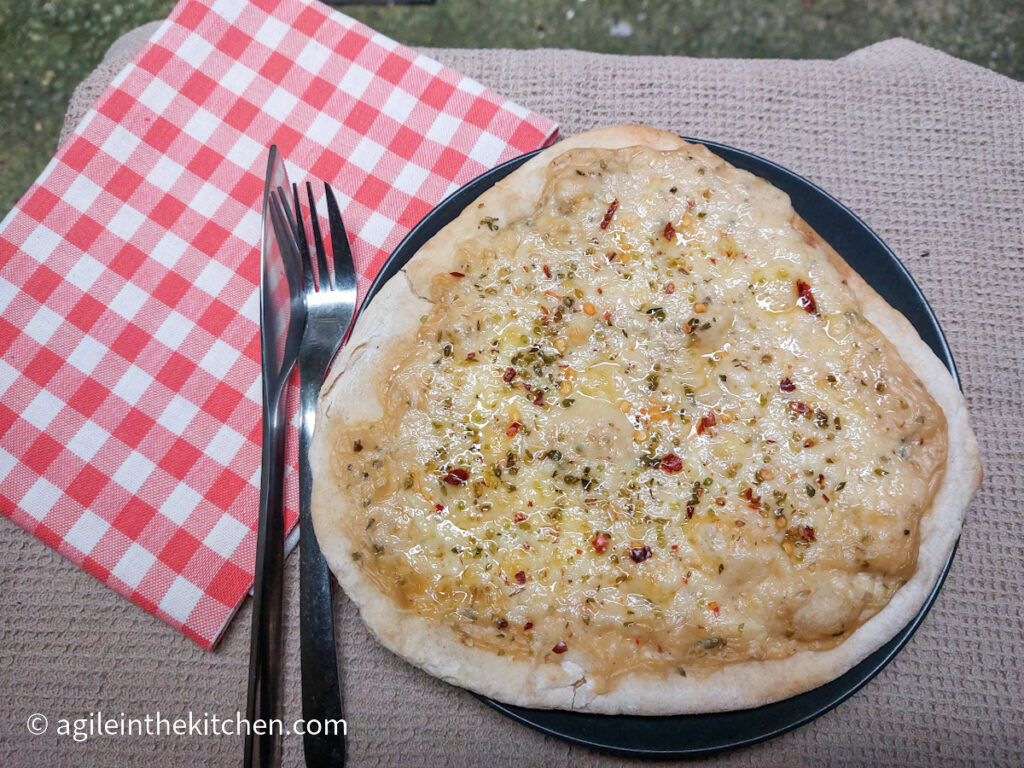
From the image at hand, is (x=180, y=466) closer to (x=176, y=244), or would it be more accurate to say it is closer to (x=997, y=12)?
(x=176, y=244)

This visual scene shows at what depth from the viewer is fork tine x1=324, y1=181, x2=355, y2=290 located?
2363 mm

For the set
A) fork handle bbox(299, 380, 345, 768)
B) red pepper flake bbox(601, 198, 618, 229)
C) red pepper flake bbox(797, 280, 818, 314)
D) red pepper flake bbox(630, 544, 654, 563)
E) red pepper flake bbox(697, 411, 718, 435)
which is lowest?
fork handle bbox(299, 380, 345, 768)

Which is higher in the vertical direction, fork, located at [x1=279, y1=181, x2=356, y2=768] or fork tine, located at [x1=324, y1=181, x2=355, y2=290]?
fork tine, located at [x1=324, y1=181, x2=355, y2=290]

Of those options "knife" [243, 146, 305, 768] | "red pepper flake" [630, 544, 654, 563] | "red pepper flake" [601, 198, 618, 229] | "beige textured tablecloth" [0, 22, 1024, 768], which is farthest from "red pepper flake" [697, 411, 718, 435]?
"knife" [243, 146, 305, 768]

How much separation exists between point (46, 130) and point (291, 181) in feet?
5.07

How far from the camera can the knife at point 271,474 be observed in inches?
85.0

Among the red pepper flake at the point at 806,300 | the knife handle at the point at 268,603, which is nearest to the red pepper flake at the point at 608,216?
the red pepper flake at the point at 806,300

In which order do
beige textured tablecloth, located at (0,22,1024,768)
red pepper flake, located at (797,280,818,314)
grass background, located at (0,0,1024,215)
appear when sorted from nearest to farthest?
red pepper flake, located at (797,280,818,314), beige textured tablecloth, located at (0,22,1024,768), grass background, located at (0,0,1024,215)

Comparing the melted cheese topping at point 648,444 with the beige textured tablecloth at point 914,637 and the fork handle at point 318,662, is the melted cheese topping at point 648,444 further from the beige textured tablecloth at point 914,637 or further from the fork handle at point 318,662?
the beige textured tablecloth at point 914,637

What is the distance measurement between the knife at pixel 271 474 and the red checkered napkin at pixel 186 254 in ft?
0.37

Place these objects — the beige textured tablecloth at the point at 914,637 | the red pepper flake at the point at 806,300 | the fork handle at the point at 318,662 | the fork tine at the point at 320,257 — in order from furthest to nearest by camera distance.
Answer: the fork tine at the point at 320,257
the beige textured tablecloth at the point at 914,637
the fork handle at the point at 318,662
the red pepper flake at the point at 806,300

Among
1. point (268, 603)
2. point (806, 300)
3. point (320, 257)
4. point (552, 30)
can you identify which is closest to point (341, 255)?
point (320, 257)

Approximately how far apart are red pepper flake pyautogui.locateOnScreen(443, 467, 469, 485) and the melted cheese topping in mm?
11

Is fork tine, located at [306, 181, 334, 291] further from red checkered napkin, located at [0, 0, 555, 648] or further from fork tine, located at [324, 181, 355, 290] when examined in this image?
red checkered napkin, located at [0, 0, 555, 648]
